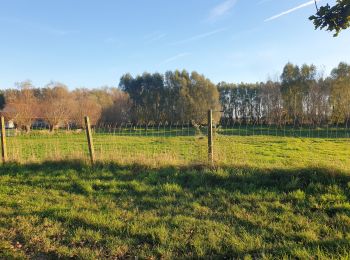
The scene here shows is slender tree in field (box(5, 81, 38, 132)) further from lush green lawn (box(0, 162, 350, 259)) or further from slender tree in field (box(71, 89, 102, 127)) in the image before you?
lush green lawn (box(0, 162, 350, 259))

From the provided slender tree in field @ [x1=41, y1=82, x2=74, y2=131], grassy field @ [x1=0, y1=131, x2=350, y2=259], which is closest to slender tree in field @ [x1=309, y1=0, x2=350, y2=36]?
grassy field @ [x1=0, y1=131, x2=350, y2=259]

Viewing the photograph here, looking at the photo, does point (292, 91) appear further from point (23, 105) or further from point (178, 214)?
point (178, 214)

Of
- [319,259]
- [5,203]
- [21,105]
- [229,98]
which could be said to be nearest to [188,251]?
[319,259]

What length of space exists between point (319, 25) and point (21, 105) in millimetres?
58734

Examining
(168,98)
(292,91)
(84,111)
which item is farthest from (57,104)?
(292,91)

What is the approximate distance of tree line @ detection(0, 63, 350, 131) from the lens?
52.4 m

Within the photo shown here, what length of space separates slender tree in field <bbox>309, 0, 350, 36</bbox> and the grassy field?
336 centimetres

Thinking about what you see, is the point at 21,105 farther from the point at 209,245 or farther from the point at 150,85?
the point at 209,245

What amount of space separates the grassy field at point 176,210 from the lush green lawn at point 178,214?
0.06 ft

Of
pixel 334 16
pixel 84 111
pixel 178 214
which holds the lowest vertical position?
Result: pixel 178 214

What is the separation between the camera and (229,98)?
3305 inches

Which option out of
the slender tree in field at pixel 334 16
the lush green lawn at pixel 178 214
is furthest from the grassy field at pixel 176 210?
the slender tree in field at pixel 334 16

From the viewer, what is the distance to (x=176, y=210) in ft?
22.0

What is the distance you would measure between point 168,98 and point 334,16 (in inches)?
2972
